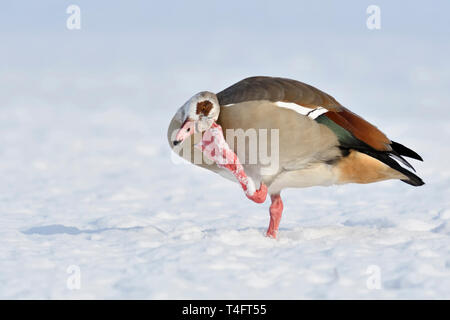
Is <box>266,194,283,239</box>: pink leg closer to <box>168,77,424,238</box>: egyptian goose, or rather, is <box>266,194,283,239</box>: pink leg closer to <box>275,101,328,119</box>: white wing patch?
<box>168,77,424,238</box>: egyptian goose

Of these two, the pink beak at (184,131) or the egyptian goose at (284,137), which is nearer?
the egyptian goose at (284,137)

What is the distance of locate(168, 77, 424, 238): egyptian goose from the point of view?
19.8ft

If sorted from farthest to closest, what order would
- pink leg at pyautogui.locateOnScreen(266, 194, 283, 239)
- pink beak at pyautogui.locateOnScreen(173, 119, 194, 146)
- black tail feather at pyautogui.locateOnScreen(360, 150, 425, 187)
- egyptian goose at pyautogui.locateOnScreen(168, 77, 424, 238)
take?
pink leg at pyautogui.locateOnScreen(266, 194, 283, 239) < black tail feather at pyautogui.locateOnScreen(360, 150, 425, 187) < pink beak at pyautogui.locateOnScreen(173, 119, 194, 146) < egyptian goose at pyautogui.locateOnScreen(168, 77, 424, 238)

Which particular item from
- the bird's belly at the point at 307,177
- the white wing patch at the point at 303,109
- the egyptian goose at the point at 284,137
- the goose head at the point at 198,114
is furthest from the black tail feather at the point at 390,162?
the goose head at the point at 198,114

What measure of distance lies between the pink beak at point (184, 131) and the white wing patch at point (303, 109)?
0.82 metres

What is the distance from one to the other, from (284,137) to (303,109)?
33cm

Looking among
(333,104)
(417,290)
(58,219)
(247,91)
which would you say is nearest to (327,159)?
(333,104)

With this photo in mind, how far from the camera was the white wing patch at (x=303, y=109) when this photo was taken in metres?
6.05

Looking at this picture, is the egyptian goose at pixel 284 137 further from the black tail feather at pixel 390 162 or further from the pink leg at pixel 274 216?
the pink leg at pixel 274 216

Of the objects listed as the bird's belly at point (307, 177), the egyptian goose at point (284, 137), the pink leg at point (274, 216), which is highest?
the egyptian goose at point (284, 137)

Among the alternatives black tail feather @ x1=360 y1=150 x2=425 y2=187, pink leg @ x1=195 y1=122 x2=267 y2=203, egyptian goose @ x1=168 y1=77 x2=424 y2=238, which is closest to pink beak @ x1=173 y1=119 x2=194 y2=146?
egyptian goose @ x1=168 y1=77 x2=424 y2=238

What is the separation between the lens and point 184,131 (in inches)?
244
